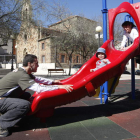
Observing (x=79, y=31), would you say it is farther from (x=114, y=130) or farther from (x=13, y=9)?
(x=114, y=130)

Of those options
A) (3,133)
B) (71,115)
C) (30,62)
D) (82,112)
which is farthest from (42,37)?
(3,133)

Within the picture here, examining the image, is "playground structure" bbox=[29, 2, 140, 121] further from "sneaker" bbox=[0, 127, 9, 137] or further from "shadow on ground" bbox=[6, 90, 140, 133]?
"sneaker" bbox=[0, 127, 9, 137]

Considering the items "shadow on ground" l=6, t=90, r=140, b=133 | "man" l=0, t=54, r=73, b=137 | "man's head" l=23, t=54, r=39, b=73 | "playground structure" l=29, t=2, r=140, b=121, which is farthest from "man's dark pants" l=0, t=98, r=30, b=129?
"man's head" l=23, t=54, r=39, b=73

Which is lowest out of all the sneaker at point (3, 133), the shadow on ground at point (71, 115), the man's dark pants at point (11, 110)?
the shadow on ground at point (71, 115)

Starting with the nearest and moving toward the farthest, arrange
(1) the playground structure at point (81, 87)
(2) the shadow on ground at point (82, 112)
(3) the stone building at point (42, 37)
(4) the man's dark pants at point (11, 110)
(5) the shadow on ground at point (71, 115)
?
(4) the man's dark pants at point (11, 110) < (1) the playground structure at point (81, 87) < (5) the shadow on ground at point (71, 115) < (2) the shadow on ground at point (82, 112) < (3) the stone building at point (42, 37)

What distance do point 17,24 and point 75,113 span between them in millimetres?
8439

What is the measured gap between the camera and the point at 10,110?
2412 mm

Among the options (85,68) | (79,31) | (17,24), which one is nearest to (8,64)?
(79,31)

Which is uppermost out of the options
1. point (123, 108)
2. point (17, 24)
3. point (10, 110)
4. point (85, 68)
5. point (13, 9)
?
point (13, 9)

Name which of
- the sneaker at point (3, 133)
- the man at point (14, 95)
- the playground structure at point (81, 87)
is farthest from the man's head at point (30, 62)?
the sneaker at point (3, 133)

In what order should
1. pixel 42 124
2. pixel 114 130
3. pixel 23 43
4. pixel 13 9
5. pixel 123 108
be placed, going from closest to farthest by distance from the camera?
pixel 114 130 < pixel 42 124 < pixel 123 108 < pixel 13 9 < pixel 23 43

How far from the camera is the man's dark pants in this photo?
2.38 metres

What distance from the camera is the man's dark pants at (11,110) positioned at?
2.38 meters

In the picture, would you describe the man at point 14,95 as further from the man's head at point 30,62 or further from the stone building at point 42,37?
the stone building at point 42,37
